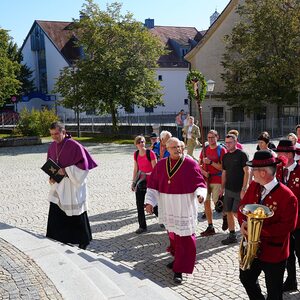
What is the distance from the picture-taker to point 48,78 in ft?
172

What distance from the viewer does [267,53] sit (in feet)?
98.8

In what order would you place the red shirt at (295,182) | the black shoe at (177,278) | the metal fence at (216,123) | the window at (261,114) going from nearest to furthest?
1. the red shirt at (295,182)
2. the black shoe at (177,278)
3. the metal fence at (216,123)
4. the window at (261,114)

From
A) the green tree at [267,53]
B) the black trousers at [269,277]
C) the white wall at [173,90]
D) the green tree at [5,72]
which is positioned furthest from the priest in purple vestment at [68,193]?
the white wall at [173,90]

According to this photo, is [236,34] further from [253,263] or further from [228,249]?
[253,263]

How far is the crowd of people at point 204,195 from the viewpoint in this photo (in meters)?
4.13

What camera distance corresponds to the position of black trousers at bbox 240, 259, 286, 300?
4180 mm

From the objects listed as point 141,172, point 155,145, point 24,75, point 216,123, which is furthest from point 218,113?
point 141,172

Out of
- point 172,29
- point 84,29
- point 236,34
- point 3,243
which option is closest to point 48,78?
point 172,29

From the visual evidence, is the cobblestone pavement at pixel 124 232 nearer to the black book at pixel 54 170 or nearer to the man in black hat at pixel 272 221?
the man in black hat at pixel 272 221

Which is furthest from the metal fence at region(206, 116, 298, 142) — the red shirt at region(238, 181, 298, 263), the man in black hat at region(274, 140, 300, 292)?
the red shirt at region(238, 181, 298, 263)

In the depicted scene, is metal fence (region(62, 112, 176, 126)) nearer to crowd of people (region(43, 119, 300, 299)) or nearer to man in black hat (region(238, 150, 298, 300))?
crowd of people (region(43, 119, 300, 299))

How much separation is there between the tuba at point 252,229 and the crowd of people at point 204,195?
0.43 ft

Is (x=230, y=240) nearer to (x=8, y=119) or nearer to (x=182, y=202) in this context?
(x=182, y=202)

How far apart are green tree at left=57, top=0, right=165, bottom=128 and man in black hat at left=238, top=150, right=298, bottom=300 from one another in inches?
992
